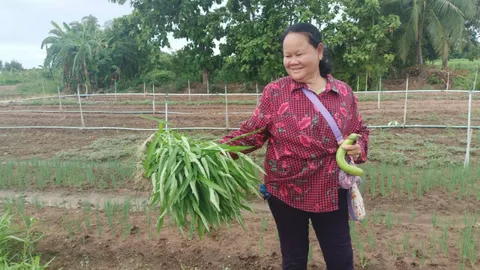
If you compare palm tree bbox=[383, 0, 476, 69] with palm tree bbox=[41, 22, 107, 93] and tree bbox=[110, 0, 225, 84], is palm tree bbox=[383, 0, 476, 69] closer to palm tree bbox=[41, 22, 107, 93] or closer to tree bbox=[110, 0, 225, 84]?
tree bbox=[110, 0, 225, 84]

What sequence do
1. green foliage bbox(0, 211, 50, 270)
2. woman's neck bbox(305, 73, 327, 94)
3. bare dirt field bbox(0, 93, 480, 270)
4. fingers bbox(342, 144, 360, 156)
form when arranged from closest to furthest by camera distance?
fingers bbox(342, 144, 360, 156)
woman's neck bbox(305, 73, 327, 94)
green foliage bbox(0, 211, 50, 270)
bare dirt field bbox(0, 93, 480, 270)

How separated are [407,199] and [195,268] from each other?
2530 mm

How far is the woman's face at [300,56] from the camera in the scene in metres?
1.71

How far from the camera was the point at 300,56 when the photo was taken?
173 centimetres

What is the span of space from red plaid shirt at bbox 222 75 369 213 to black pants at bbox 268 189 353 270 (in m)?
0.06

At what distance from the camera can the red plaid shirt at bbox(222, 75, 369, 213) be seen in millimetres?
1729

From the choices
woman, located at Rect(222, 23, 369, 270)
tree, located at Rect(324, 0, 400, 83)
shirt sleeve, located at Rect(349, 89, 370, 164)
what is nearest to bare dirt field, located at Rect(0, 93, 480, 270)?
woman, located at Rect(222, 23, 369, 270)

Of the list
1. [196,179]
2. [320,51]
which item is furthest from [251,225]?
[320,51]

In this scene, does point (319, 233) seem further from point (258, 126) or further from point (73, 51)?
point (73, 51)

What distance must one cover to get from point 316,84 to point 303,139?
28 cm

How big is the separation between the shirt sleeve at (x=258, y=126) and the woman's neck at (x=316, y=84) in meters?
0.19

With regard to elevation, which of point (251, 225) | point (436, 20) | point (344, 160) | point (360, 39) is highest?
point (436, 20)

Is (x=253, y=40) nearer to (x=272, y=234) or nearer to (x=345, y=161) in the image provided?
(x=272, y=234)

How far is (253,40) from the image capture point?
13906mm
